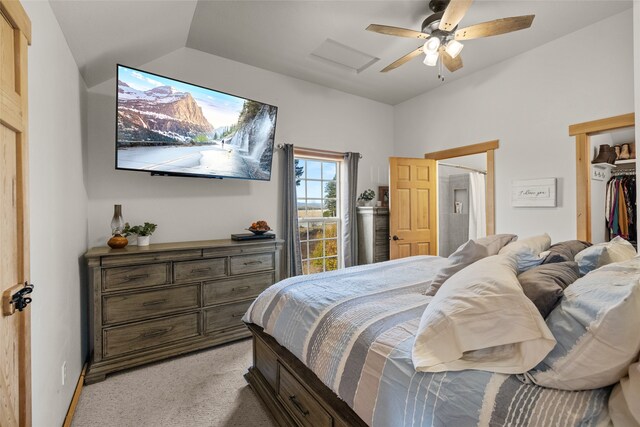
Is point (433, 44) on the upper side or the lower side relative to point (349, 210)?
upper

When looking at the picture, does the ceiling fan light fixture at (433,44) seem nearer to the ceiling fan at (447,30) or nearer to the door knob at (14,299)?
the ceiling fan at (447,30)

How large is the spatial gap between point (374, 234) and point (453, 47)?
95.2 inches

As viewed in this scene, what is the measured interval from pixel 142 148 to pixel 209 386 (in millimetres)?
1997

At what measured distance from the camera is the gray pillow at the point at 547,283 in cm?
100

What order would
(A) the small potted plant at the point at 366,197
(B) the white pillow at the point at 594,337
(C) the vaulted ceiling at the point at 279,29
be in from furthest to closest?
(A) the small potted plant at the point at 366,197 < (C) the vaulted ceiling at the point at 279,29 < (B) the white pillow at the point at 594,337

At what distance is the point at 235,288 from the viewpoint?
2840 millimetres

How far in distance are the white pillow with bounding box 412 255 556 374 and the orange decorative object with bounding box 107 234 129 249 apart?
248 centimetres

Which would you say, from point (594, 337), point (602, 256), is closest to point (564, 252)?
point (602, 256)

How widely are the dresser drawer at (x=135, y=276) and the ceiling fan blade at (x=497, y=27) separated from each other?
309 centimetres

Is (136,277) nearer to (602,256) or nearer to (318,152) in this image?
(318,152)

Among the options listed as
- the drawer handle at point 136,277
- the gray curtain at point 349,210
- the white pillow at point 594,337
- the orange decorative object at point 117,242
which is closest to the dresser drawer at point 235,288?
the drawer handle at point 136,277

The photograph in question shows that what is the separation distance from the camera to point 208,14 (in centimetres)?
257

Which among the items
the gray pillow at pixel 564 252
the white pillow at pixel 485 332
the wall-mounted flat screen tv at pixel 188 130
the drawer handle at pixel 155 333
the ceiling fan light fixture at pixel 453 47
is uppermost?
the ceiling fan light fixture at pixel 453 47

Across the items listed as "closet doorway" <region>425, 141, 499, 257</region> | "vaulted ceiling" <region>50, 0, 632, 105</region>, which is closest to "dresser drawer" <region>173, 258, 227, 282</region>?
"vaulted ceiling" <region>50, 0, 632, 105</region>
